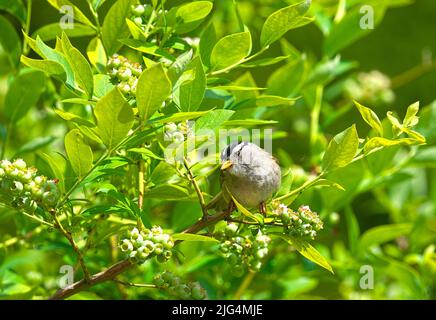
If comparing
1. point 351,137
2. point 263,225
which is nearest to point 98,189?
point 263,225

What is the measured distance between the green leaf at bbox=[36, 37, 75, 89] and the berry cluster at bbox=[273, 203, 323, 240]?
344mm

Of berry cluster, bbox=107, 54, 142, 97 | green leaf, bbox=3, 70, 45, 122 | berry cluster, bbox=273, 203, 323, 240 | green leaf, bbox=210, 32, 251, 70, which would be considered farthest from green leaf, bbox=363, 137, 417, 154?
green leaf, bbox=3, 70, 45, 122

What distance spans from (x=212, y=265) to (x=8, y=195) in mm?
561

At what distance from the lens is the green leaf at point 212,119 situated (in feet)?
→ 3.20

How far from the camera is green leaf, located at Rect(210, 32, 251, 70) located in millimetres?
1041

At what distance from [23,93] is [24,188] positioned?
0.42m

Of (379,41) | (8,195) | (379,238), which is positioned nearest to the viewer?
(8,195)

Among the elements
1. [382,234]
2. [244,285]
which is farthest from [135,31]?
[382,234]

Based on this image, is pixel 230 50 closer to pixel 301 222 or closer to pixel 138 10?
pixel 138 10

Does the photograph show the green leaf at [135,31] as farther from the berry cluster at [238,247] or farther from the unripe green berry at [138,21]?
the berry cluster at [238,247]

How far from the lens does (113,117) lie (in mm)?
886

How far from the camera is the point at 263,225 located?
1006 millimetres

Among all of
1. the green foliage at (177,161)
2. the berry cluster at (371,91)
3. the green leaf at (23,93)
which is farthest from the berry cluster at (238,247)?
the berry cluster at (371,91)
